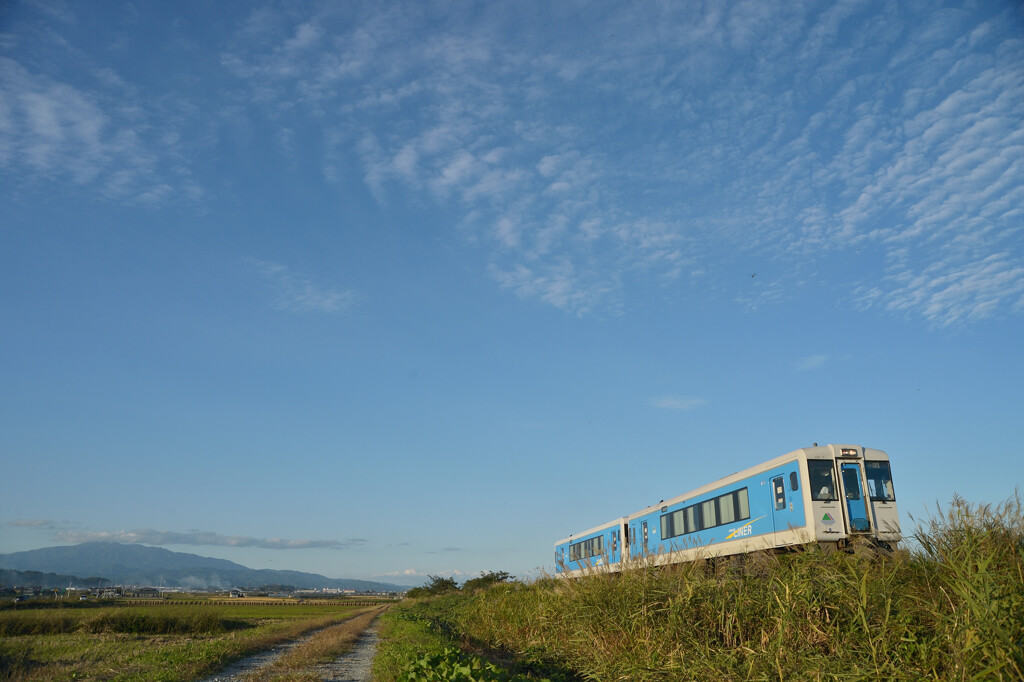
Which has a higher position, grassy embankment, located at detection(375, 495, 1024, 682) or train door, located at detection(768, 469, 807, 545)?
train door, located at detection(768, 469, 807, 545)

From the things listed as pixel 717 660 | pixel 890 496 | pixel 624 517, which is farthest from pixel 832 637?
pixel 624 517

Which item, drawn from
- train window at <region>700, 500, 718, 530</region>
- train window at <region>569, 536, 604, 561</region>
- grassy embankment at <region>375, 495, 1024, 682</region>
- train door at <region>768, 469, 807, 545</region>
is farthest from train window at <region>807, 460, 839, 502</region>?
train window at <region>569, 536, 604, 561</region>

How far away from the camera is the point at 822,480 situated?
16.4m

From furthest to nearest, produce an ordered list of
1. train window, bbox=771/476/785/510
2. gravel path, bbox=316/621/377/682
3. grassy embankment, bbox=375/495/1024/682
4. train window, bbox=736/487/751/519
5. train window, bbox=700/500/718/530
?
train window, bbox=700/500/718/530
train window, bbox=736/487/751/519
train window, bbox=771/476/785/510
gravel path, bbox=316/621/377/682
grassy embankment, bbox=375/495/1024/682

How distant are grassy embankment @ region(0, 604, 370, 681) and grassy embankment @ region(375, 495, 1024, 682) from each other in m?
6.92

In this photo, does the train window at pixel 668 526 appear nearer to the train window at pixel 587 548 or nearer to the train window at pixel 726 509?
the train window at pixel 726 509

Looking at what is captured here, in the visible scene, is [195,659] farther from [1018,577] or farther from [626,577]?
[1018,577]

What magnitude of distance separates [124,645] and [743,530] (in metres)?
24.2

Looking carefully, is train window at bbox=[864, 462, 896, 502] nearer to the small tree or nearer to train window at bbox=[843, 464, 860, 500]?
train window at bbox=[843, 464, 860, 500]

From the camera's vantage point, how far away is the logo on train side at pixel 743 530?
59.1 feet

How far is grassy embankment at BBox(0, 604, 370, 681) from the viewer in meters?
Result: 15.0

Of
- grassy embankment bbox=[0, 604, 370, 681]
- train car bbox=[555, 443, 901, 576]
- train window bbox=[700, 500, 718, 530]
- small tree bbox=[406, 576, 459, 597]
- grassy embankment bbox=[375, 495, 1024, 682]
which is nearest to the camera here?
grassy embankment bbox=[375, 495, 1024, 682]

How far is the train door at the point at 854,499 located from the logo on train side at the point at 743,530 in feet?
7.53

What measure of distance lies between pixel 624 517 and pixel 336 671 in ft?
53.9
